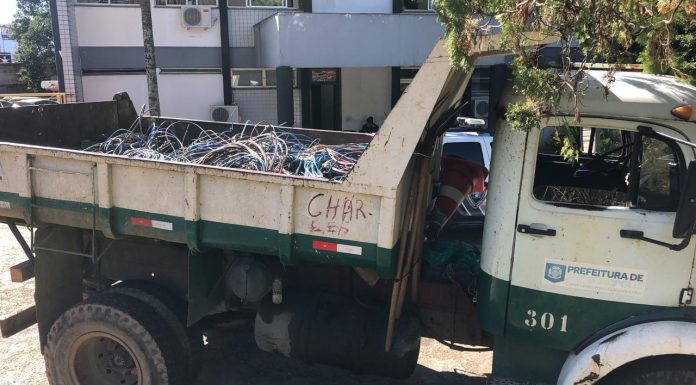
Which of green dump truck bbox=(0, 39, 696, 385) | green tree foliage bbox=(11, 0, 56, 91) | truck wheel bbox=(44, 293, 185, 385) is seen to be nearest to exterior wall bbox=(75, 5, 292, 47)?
green dump truck bbox=(0, 39, 696, 385)

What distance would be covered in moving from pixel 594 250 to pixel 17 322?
13.0 ft

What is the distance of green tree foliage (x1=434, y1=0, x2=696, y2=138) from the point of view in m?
2.58

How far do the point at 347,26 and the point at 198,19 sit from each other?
418cm

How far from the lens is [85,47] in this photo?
567 inches

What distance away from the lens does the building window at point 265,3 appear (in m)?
15.2

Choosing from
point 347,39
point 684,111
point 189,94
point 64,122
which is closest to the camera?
point 684,111

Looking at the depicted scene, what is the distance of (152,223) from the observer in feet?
11.7

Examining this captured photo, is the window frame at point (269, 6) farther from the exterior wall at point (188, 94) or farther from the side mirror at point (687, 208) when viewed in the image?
the side mirror at point (687, 208)

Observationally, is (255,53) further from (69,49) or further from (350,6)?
(69,49)

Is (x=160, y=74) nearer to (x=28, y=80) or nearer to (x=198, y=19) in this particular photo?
(x=198, y=19)

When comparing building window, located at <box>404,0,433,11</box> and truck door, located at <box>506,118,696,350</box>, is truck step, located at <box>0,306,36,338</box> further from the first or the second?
building window, located at <box>404,0,433,11</box>

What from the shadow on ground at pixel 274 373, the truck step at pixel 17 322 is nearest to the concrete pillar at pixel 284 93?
the shadow on ground at pixel 274 373

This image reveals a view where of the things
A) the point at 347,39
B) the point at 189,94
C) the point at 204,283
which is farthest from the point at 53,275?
the point at 189,94

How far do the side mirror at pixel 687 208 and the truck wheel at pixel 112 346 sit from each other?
3055 mm
